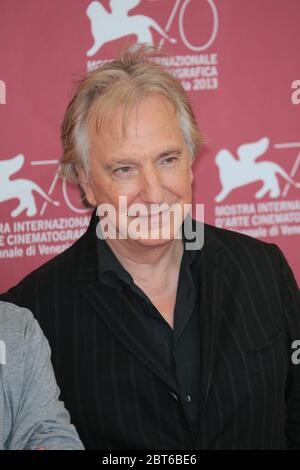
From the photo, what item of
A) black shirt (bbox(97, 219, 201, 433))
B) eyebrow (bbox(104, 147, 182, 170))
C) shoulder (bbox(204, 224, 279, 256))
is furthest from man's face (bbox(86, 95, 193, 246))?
shoulder (bbox(204, 224, 279, 256))

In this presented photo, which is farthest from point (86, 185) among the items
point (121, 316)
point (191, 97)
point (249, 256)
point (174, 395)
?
point (191, 97)

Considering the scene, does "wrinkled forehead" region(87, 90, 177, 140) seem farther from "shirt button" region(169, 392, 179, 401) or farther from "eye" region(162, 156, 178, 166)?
"shirt button" region(169, 392, 179, 401)

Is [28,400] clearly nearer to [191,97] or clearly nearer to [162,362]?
[162,362]

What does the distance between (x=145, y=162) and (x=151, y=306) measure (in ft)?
1.17

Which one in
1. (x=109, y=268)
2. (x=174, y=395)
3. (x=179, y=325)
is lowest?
(x=174, y=395)

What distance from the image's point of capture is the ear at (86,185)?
1854 millimetres

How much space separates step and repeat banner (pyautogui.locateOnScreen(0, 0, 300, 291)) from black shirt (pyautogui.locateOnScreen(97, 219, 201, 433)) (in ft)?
2.24

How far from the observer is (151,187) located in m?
1.68

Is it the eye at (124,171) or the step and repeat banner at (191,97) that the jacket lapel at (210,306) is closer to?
the eye at (124,171)

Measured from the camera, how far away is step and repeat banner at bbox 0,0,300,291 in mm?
2406

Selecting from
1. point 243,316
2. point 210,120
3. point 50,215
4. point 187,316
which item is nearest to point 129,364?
point 187,316

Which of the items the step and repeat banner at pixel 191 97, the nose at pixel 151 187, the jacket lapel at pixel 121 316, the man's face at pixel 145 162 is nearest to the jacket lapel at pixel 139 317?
the jacket lapel at pixel 121 316
